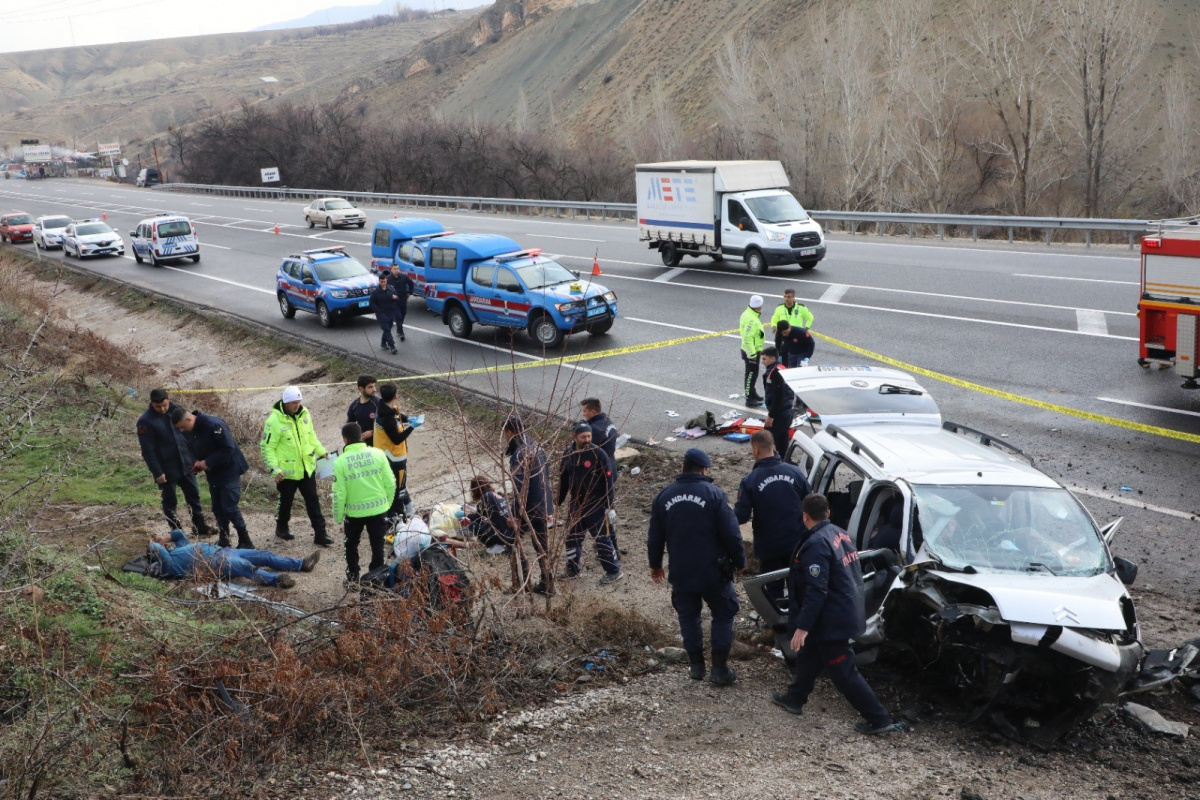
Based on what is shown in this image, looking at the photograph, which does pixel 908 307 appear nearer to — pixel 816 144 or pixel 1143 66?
pixel 816 144

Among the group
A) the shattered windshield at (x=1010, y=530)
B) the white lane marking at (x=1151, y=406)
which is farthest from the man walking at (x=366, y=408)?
the white lane marking at (x=1151, y=406)

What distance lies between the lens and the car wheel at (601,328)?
62.5 ft

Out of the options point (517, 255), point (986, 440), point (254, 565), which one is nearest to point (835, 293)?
point (517, 255)

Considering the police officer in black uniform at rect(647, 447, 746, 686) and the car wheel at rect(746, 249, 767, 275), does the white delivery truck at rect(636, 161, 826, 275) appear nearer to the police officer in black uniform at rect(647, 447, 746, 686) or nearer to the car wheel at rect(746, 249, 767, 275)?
the car wheel at rect(746, 249, 767, 275)

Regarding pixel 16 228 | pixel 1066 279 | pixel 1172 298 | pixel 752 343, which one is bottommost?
pixel 752 343

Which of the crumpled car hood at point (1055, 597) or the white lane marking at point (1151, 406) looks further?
the white lane marking at point (1151, 406)

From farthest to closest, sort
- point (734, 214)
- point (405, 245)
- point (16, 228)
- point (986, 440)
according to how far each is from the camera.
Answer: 1. point (16, 228)
2. point (734, 214)
3. point (405, 245)
4. point (986, 440)

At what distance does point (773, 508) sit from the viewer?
289 inches

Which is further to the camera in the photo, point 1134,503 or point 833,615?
point 1134,503

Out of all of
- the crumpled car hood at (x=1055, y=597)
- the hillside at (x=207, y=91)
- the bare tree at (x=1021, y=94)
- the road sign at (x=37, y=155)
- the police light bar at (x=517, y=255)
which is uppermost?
the hillside at (x=207, y=91)

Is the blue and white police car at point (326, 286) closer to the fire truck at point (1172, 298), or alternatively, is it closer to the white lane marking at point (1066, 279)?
the white lane marking at point (1066, 279)

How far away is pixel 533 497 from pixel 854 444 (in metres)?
2.87

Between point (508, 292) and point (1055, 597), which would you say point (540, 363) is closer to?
point (508, 292)

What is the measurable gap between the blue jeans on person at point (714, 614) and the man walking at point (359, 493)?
130 inches
